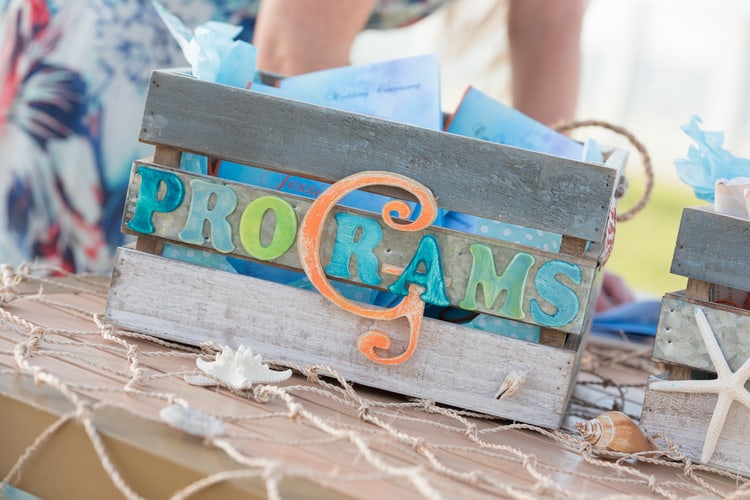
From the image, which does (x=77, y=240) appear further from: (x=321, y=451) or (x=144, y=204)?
(x=321, y=451)

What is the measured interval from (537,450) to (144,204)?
459 millimetres

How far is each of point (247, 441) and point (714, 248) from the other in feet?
1.55

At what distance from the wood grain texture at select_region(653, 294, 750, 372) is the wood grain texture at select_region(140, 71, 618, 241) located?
0.35 feet

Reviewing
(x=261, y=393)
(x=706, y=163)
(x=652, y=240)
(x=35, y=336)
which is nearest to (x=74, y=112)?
(x=35, y=336)

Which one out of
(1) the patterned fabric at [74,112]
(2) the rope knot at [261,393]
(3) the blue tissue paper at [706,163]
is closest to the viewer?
(2) the rope knot at [261,393]

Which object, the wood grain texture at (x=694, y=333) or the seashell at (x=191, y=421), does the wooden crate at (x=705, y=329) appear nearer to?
the wood grain texture at (x=694, y=333)

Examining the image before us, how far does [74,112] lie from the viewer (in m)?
1.38

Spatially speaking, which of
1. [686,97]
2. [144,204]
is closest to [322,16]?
[144,204]

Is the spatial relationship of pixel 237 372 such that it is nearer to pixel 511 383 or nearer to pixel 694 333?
pixel 511 383

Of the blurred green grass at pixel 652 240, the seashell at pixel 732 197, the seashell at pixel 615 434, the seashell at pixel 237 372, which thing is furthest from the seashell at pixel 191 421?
the blurred green grass at pixel 652 240

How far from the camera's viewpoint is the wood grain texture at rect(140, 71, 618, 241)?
81cm

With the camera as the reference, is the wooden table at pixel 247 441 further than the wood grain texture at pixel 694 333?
No

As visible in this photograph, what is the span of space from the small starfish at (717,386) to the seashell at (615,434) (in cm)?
5

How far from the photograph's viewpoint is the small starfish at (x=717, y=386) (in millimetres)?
790
